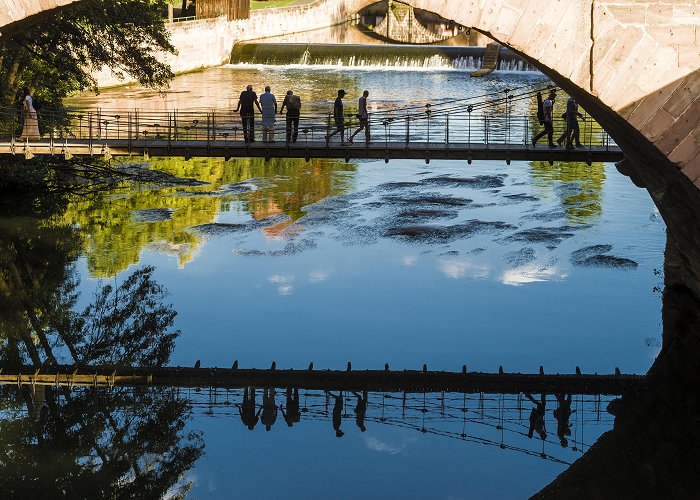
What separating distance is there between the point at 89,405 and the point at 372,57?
38.8 metres

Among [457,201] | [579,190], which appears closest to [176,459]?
[457,201]

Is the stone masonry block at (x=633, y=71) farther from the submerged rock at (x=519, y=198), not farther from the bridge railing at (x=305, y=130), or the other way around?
the submerged rock at (x=519, y=198)

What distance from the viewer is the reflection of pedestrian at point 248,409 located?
1348 cm

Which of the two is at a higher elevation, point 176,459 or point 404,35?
point 404,35

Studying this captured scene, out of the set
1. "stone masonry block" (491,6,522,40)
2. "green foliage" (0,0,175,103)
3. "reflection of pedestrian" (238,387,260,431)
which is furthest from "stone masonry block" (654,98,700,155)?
"green foliage" (0,0,175,103)

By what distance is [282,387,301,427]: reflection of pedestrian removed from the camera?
13578mm

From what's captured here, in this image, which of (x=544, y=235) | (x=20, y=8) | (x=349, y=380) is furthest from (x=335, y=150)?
(x=20, y=8)

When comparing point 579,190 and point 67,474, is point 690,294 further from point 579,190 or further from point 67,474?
point 579,190

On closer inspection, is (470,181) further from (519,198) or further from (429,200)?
(429,200)

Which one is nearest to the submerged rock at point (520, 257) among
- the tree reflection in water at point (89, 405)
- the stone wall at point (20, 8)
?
the tree reflection in water at point (89, 405)

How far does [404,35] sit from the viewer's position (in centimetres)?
6066

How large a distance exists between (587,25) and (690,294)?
8602 mm

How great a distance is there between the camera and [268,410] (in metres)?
13.8

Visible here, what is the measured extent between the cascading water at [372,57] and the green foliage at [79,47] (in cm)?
2434
